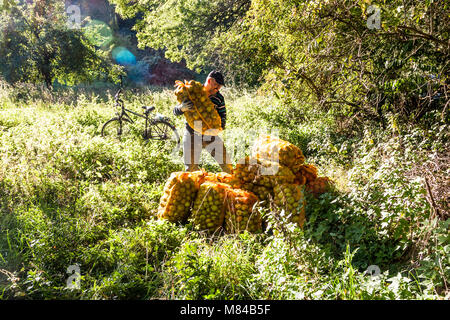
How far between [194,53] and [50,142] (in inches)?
371

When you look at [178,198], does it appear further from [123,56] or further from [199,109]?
[123,56]

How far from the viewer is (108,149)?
17.9 ft

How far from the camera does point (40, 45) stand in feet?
45.7

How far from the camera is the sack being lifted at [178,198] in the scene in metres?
3.57

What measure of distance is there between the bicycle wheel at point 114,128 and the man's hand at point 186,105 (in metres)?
4.19

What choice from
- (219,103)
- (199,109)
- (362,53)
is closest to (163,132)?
(219,103)

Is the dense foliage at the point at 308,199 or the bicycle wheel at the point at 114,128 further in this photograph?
the bicycle wheel at the point at 114,128

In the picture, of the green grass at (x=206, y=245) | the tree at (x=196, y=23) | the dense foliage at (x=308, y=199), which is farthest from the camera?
the tree at (x=196, y=23)

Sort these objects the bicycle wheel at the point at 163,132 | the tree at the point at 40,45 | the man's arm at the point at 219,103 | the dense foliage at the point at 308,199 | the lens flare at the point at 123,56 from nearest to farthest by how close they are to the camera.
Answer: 1. the dense foliage at the point at 308,199
2. the man's arm at the point at 219,103
3. the bicycle wheel at the point at 163,132
4. the tree at the point at 40,45
5. the lens flare at the point at 123,56

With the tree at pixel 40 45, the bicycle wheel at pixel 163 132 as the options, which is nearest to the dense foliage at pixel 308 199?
the bicycle wheel at pixel 163 132

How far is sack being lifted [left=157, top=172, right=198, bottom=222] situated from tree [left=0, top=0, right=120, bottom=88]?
13237 millimetres

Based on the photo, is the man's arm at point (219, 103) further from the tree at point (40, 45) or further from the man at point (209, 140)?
the tree at point (40, 45)
